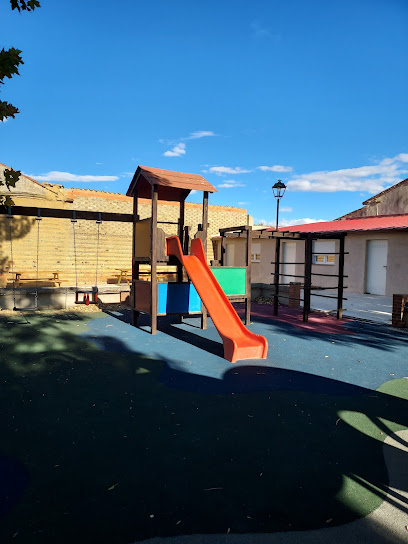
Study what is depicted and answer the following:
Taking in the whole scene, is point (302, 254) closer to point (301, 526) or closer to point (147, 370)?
point (147, 370)

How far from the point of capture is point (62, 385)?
514 cm

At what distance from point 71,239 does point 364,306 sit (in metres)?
12.4

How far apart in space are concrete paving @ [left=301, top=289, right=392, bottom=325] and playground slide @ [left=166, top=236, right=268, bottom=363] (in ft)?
13.0

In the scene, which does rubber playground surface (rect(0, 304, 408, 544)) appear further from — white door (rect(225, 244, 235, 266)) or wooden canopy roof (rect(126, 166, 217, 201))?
white door (rect(225, 244, 235, 266))

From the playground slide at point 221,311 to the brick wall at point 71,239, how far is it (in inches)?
338

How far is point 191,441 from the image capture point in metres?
3.59

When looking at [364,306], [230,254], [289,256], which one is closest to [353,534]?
[364,306]

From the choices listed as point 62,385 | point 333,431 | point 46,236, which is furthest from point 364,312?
point 46,236

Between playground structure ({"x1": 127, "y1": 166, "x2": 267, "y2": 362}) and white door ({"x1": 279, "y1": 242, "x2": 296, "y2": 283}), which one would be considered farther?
white door ({"x1": 279, "y1": 242, "x2": 296, "y2": 283})

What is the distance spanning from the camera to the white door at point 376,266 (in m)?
15.8

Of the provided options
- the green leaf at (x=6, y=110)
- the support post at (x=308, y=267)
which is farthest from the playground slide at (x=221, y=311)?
the green leaf at (x=6, y=110)

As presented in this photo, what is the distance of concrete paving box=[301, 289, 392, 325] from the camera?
1121 centimetres

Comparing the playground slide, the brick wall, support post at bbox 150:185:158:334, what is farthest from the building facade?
the playground slide

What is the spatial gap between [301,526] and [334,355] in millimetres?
4765
